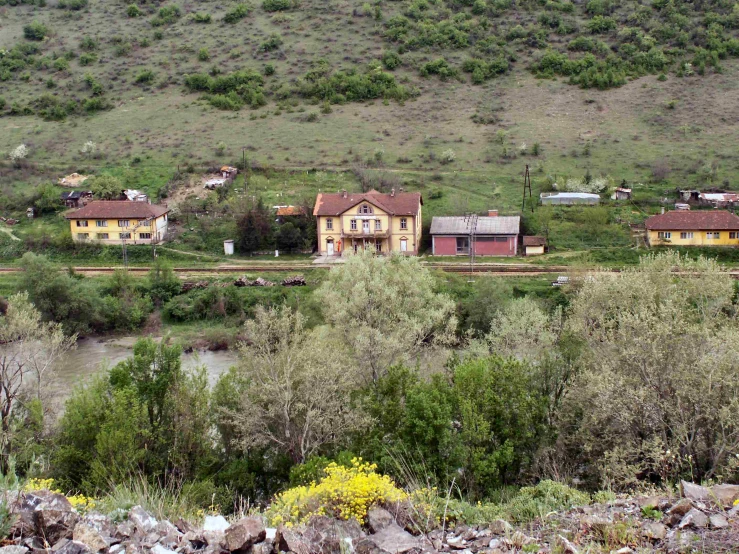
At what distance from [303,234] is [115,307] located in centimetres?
1486

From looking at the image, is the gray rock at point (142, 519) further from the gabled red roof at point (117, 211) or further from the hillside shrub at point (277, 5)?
the hillside shrub at point (277, 5)

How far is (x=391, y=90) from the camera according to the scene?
7962 cm

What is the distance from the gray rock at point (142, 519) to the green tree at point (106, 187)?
52735 mm

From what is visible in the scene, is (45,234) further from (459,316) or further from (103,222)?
(459,316)

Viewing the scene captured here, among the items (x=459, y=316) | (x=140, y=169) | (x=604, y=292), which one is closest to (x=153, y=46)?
(x=140, y=169)

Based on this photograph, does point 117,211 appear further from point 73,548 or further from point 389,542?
point 389,542

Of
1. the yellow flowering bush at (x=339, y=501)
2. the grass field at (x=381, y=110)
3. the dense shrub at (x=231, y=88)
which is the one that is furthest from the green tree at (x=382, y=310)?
the dense shrub at (x=231, y=88)

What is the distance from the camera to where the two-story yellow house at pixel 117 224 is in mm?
51938

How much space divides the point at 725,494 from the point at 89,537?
8224mm

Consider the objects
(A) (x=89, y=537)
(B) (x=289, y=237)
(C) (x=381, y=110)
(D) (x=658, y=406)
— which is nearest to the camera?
(A) (x=89, y=537)

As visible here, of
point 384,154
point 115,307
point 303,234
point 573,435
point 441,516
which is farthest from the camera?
point 384,154

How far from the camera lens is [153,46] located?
3807 inches

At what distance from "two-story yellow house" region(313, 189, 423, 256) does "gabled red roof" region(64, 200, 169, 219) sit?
1217 cm

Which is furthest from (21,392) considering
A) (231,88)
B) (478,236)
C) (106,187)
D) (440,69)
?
(440,69)
